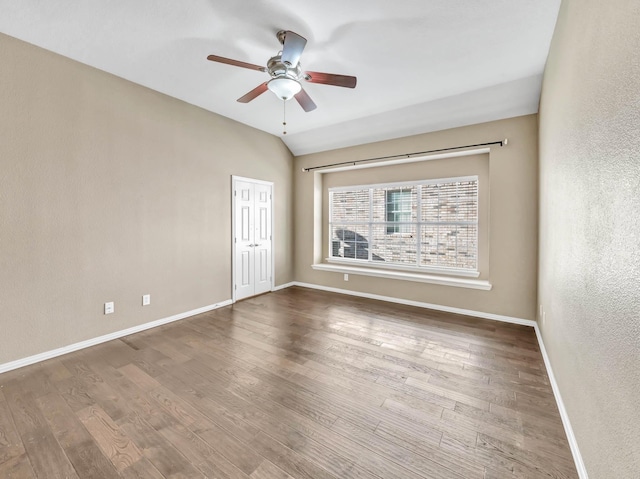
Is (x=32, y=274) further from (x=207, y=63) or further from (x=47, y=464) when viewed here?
(x=207, y=63)

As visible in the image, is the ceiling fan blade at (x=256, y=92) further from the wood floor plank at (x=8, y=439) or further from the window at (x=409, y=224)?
the wood floor plank at (x=8, y=439)

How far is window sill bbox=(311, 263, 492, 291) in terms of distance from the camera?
3885mm

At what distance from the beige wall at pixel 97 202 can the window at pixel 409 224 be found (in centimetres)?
227

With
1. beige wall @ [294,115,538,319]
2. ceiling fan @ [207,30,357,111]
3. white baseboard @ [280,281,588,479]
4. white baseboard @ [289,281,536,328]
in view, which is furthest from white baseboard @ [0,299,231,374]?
beige wall @ [294,115,538,319]

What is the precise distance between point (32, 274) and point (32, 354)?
761 mm

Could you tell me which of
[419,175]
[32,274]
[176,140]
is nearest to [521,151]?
[419,175]

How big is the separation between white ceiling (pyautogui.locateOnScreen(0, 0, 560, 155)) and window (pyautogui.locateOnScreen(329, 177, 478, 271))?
1.12 meters

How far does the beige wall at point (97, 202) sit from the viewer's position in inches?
100

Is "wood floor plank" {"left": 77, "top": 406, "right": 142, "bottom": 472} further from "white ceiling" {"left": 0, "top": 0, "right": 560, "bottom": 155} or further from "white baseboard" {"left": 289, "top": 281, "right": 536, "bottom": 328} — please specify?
"white baseboard" {"left": 289, "top": 281, "right": 536, "bottom": 328}

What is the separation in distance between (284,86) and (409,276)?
324cm

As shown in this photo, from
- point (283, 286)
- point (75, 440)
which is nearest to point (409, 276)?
point (283, 286)

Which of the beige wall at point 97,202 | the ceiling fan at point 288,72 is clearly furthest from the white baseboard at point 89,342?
the ceiling fan at point 288,72

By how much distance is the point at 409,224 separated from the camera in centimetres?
470

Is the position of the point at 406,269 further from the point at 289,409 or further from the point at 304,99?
the point at 289,409
